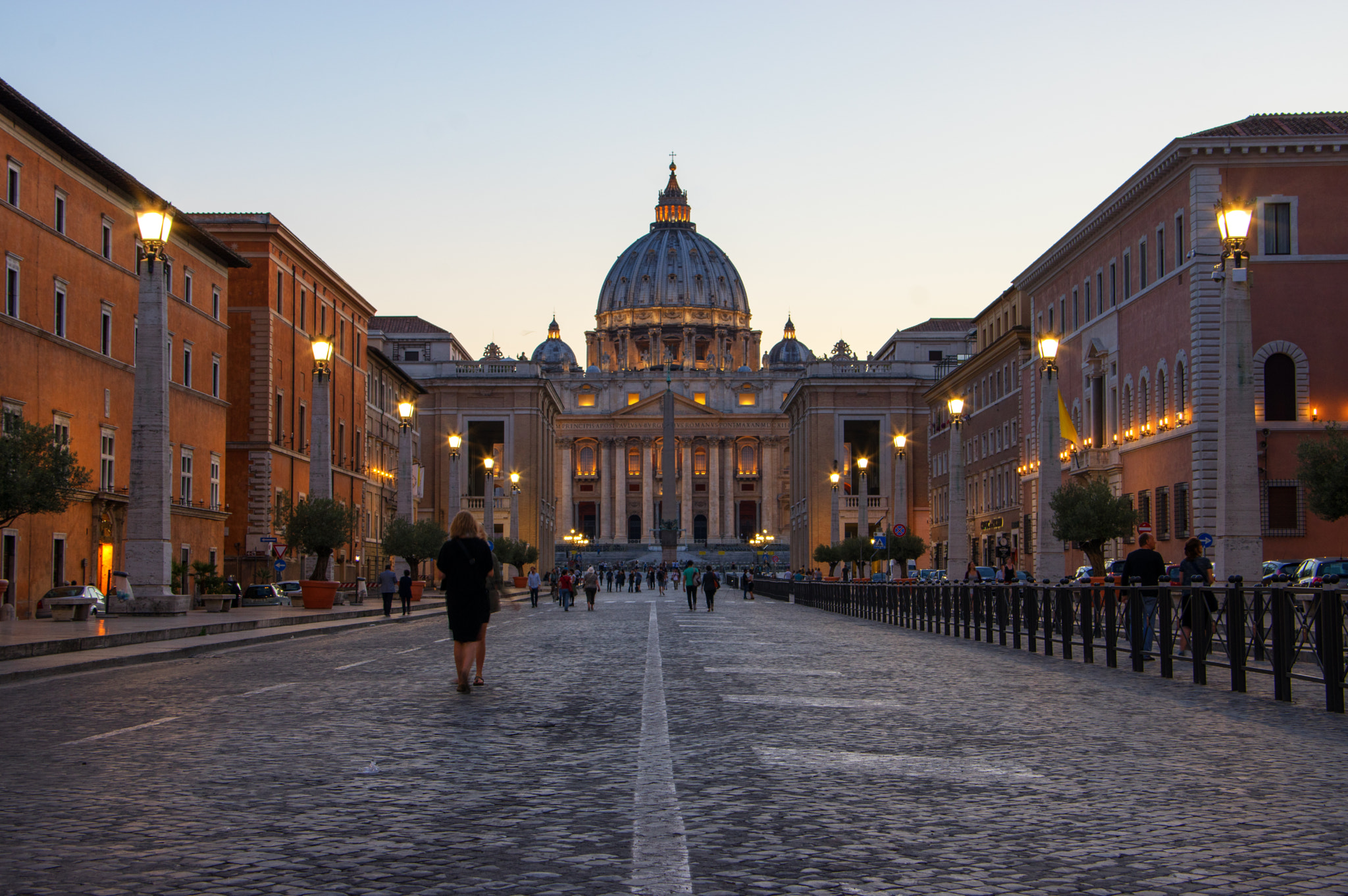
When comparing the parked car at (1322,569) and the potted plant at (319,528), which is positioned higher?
the potted plant at (319,528)

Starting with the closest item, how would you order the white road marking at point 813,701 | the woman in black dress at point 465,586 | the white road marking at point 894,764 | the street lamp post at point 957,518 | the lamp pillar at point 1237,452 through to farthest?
the white road marking at point 894,764
the white road marking at point 813,701
the woman in black dress at point 465,586
the lamp pillar at point 1237,452
the street lamp post at point 957,518

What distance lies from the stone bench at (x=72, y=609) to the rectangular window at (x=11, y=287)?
1153 cm

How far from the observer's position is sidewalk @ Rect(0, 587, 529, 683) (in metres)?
19.7

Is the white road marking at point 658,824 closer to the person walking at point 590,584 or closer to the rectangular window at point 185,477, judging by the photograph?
the person walking at point 590,584

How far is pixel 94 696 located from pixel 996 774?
30.9 ft

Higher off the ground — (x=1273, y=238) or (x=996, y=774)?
(x=1273, y=238)

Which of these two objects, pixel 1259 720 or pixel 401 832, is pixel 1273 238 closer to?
pixel 1259 720

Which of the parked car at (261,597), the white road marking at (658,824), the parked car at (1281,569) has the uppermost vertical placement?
the parked car at (1281,569)

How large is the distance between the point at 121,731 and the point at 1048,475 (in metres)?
25.8

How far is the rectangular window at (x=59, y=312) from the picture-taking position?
139 ft

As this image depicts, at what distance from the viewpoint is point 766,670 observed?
19.0 m

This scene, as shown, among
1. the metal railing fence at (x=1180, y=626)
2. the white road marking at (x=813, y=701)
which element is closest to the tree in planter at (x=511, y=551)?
the metal railing fence at (x=1180, y=626)

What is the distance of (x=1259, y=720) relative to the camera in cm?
1340

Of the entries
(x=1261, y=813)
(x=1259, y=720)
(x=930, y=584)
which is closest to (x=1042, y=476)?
(x=930, y=584)
